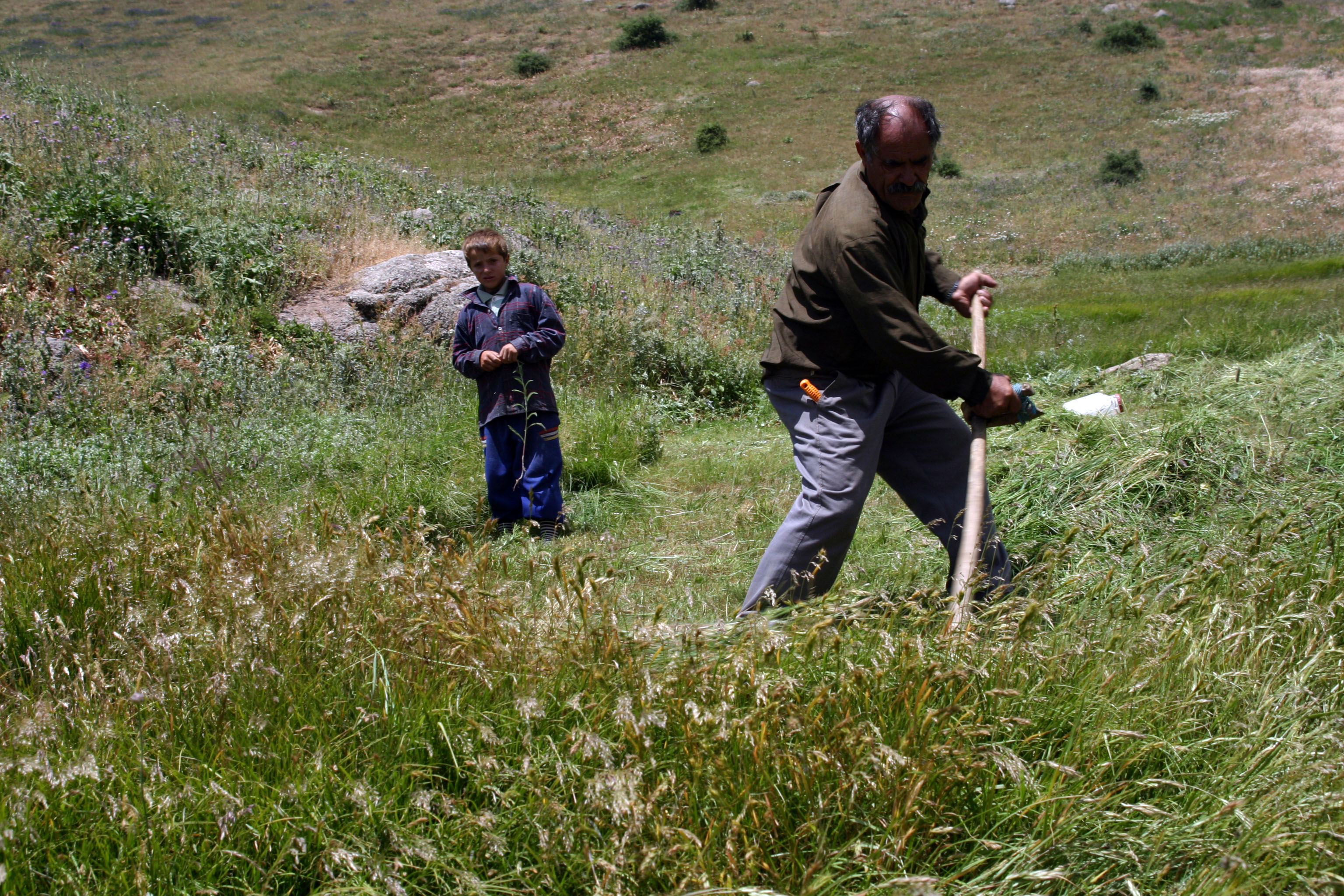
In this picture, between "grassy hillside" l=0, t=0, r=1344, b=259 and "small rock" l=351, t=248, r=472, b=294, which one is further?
"grassy hillside" l=0, t=0, r=1344, b=259

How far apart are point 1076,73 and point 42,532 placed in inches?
1882

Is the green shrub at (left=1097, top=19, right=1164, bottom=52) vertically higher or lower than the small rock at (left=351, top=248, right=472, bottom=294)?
higher

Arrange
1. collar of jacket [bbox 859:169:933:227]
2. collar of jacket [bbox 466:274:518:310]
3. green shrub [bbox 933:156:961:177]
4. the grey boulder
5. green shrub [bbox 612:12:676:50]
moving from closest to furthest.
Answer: collar of jacket [bbox 859:169:933:227]
collar of jacket [bbox 466:274:518:310]
the grey boulder
green shrub [bbox 933:156:961:177]
green shrub [bbox 612:12:676:50]

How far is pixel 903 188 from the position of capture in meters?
2.99

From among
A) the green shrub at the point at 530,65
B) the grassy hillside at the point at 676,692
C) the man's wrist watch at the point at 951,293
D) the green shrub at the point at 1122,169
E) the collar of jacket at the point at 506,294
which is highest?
the green shrub at the point at 530,65

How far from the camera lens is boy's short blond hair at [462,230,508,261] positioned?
4.93m

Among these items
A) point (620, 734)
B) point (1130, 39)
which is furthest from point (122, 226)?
point (1130, 39)

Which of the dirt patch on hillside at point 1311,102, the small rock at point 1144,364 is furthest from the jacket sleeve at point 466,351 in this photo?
the dirt patch on hillside at point 1311,102

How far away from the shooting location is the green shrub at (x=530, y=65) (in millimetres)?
46219

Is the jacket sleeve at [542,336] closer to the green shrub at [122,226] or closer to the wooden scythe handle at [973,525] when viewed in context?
the wooden scythe handle at [973,525]

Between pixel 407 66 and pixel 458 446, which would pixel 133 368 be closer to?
pixel 458 446

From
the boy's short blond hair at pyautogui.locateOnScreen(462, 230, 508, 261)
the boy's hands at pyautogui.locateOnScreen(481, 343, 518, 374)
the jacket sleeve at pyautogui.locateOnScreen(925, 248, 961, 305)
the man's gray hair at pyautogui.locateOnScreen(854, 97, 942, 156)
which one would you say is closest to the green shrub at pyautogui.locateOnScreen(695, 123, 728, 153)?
the boy's short blond hair at pyautogui.locateOnScreen(462, 230, 508, 261)

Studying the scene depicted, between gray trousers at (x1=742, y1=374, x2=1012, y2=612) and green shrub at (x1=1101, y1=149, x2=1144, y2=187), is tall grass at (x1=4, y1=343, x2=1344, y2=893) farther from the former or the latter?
green shrub at (x1=1101, y1=149, x2=1144, y2=187)

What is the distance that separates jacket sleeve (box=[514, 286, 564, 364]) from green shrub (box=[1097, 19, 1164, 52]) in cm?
4848
